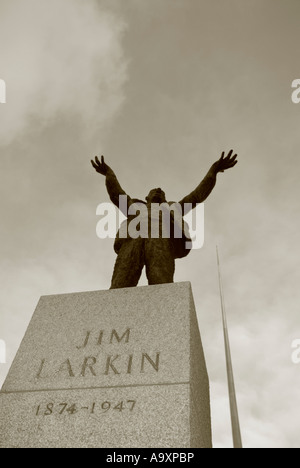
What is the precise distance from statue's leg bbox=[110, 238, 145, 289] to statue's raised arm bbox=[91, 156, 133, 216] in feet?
2.92

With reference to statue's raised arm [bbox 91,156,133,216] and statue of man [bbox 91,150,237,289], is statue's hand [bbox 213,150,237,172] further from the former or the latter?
statue's raised arm [bbox 91,156,133,216]

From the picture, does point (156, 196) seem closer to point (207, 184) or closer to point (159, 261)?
point (207, 184)

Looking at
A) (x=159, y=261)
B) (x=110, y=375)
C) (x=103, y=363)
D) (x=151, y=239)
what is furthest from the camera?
(x=151, y=239)

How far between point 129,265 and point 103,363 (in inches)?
69.9

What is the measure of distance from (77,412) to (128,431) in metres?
0.48

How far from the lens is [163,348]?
369 cm

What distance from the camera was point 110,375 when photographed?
3557mm

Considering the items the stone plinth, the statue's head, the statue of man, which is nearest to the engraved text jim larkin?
the stone plinth

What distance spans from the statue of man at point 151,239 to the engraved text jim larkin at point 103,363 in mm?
1221

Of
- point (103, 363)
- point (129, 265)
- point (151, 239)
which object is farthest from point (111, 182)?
point (103, 363)

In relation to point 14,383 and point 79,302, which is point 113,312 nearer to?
point 79,302


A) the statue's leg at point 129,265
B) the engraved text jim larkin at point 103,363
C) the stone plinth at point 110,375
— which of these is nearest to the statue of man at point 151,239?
the statue's leg at point 129,265

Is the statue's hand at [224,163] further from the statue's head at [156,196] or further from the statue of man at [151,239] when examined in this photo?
the statue's head at [156,196]
